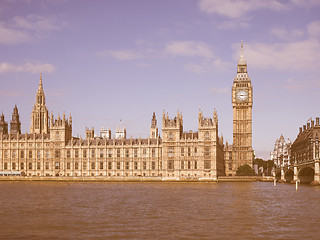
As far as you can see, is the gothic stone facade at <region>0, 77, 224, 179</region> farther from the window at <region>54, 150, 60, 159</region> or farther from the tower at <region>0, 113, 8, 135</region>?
the tower at <region>0, 113, 8, 135</region>

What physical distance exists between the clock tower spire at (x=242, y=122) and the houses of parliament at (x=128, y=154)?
1.12 feet

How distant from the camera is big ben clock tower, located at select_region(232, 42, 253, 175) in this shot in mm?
163750

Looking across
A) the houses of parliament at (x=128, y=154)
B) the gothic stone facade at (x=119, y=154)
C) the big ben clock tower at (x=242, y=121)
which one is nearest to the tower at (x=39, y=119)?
the gothic stone facade at (x=119, y=154)

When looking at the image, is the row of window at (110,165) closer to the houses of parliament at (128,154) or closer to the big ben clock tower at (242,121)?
the houses of parliament at (128,154)

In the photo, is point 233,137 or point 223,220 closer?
point 223,220

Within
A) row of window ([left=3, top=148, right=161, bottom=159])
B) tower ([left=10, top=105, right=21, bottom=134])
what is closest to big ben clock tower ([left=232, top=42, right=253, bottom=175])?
row of window ([left=3, top=148, right=161, bottom=159])

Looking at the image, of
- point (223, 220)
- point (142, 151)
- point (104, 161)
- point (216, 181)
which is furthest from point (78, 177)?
point (223, 220)

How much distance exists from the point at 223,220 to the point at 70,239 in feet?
50.9

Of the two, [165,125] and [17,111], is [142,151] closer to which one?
[165,125]

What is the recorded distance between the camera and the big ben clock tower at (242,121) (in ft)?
537

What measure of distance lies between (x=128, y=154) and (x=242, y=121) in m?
45.8

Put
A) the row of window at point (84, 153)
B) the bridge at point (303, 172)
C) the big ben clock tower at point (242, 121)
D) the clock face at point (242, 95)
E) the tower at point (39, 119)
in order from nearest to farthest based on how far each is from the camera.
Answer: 1. the bridge at point (303, 172)
2. the row of window at point (84, 153)
3. the big ben clock tower at point (242, 121)
4. the clock face at point (242, 95)
5. the tower at point (39, 119)

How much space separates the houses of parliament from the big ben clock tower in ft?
1.12

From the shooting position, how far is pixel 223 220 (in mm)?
43969
